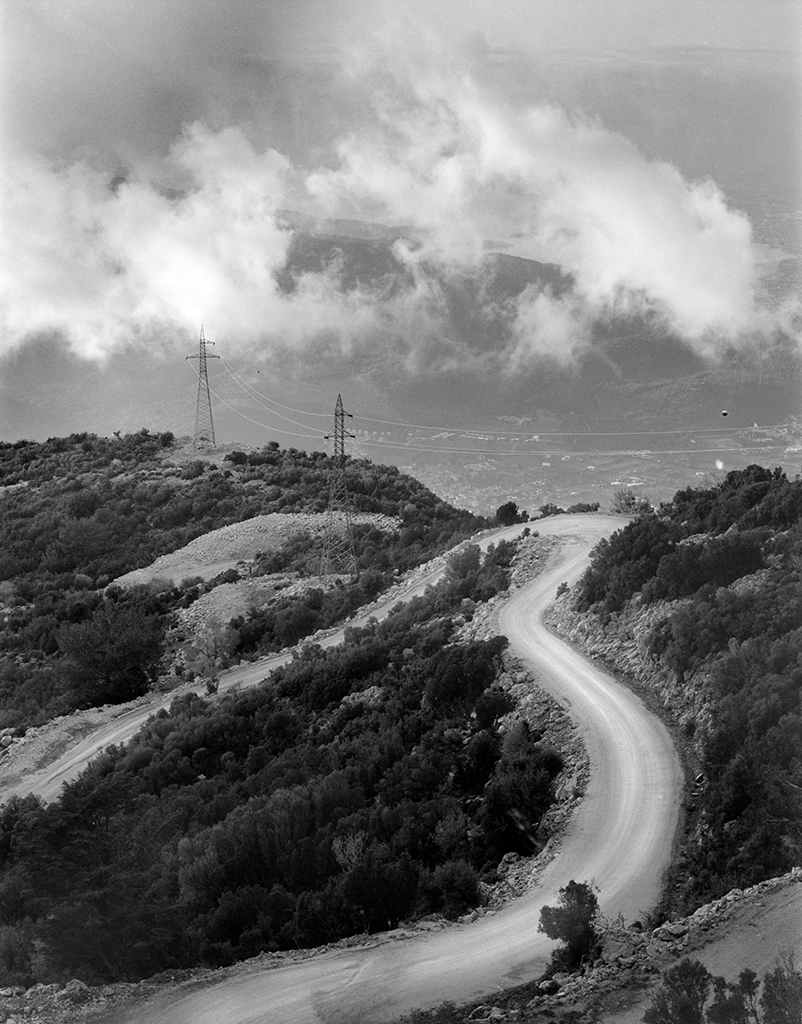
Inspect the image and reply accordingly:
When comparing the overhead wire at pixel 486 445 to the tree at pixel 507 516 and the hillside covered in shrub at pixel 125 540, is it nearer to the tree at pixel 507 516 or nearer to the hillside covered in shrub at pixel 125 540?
the hillside covered in shrub at pixel 125 540

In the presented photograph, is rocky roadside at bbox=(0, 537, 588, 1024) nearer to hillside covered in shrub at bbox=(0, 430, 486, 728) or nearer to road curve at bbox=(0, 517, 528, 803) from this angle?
road curve at bbox=(0, 517, 528, 803)

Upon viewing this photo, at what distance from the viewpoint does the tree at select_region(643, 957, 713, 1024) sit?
36.4ft

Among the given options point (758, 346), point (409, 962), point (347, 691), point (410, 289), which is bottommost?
point (409, 962)

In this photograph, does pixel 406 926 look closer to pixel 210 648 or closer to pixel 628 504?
pixel 210 648

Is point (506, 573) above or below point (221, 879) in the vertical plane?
above

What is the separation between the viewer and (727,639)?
22.0 m

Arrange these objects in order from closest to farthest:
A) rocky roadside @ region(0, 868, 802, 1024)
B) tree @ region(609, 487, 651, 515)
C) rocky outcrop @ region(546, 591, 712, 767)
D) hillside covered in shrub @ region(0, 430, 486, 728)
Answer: rocky roadside @ region(0, 868, 802, 1024), rocky outcrop @ region(546, 591, 712, 767), hillside covered in shrub @ region(0, 430, 486, 728), tree @ region(609, 487, 651, 515)

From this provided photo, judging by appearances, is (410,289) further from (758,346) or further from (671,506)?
(671,506)

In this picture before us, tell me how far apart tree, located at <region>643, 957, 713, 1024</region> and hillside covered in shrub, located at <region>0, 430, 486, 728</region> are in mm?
21566

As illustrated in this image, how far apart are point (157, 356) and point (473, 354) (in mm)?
52111

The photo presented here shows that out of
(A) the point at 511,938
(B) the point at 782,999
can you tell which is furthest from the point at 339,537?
(B) the point at 782,999

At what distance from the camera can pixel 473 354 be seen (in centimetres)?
15375

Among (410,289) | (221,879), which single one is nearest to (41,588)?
(221,879)

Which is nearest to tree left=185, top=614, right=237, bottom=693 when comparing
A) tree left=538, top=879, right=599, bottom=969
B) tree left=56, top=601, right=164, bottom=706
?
tree left=56, top=601, right=164, bottom=706
